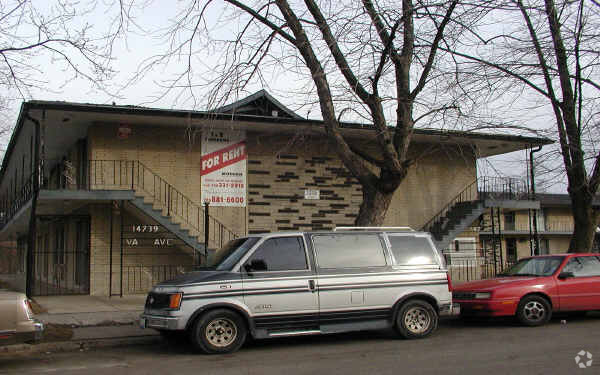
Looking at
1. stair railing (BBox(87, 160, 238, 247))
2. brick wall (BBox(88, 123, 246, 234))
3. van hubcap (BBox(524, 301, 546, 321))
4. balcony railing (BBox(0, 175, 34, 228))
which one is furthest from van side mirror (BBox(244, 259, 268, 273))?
balcony railing (BBox(0, 175, 34, 228))

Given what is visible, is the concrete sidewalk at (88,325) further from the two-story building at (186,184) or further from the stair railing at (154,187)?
the stair railing at (154,187)

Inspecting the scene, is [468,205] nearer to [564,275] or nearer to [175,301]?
[564,275]

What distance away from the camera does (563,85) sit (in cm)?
1588

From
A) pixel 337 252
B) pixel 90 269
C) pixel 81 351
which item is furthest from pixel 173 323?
pixel 90 269

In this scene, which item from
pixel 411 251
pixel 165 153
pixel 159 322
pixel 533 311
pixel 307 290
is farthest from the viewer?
pixel 165 153

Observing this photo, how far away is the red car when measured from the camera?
37.5 ft

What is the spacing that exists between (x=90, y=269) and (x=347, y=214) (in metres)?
8.62

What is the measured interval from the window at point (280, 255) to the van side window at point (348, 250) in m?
0.29

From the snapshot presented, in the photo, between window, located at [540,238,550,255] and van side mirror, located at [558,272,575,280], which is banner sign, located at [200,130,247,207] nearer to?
van side mirror, located at [558,272,575,280]

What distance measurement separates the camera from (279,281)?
374 inches

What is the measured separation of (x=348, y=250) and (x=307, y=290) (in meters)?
1.05

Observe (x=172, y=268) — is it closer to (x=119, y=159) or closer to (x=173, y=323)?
(x=119, y=159)

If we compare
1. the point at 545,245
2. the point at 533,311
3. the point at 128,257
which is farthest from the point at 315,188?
the point at 545,245

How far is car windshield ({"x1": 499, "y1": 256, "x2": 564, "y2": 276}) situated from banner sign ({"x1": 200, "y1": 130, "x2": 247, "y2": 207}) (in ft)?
30.9
